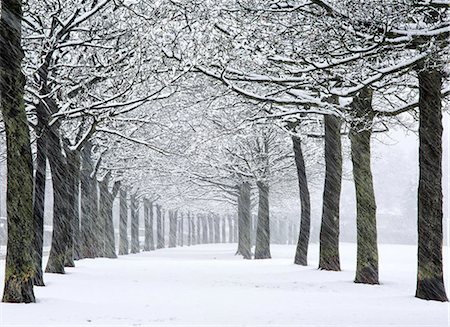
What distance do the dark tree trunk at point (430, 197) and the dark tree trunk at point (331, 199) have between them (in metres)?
7.03

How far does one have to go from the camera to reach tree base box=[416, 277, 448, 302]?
37.0 feet

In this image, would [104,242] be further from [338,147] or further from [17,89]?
[17,89]

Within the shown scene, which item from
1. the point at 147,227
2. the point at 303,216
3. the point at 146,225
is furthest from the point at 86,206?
the point at 147,227

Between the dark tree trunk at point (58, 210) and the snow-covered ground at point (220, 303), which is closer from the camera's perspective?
the snow-covered ground at point (220, 303)

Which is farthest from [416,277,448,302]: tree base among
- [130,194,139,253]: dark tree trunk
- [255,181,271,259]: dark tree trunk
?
[130,194,139,253]: dark tree trunk

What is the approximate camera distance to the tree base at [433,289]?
11273 mm

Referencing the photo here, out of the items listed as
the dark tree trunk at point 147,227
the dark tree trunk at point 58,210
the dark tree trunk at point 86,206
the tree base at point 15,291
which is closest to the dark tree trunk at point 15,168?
the tree base at point 15,291

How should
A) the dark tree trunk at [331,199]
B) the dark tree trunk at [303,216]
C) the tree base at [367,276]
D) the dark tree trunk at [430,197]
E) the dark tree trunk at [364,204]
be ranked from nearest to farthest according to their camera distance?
the dark tree trunk at [430,197]
the tree base at [367,276]
the dark tree trunk at [364,204]
the dark tree trunk at [331,199]
the dark tree trunk at [303,216]

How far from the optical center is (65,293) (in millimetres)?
11875

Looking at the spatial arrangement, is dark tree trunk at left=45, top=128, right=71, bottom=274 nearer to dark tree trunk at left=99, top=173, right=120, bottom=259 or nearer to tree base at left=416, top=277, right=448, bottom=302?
tree base at left=416, top=277, right=448, bottom=302

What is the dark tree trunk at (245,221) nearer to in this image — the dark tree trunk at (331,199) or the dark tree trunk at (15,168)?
the dark tree trunk at (331,199)

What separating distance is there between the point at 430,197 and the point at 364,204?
4.00 metres

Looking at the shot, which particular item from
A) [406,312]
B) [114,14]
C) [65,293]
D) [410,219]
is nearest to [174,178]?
[114,14]

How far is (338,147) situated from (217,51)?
A: 7074mm
